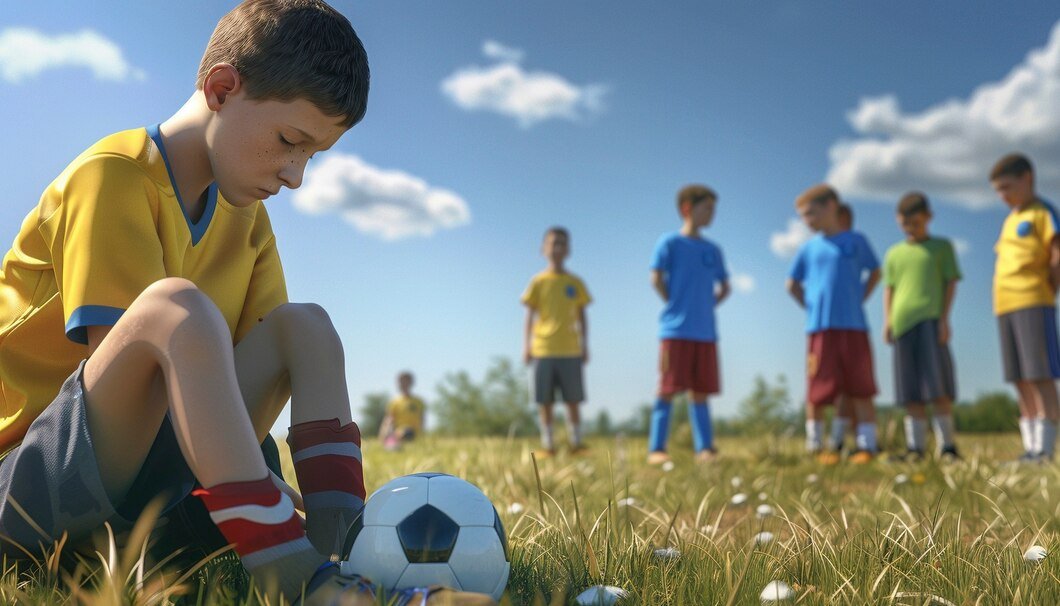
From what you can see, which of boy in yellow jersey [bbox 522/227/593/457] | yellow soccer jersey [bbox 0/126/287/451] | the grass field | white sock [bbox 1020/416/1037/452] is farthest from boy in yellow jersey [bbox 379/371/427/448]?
yellow soccer jersey [bbox 0/126/287/451]

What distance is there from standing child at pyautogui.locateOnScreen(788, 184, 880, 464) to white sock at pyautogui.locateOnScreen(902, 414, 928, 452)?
0.37 meters

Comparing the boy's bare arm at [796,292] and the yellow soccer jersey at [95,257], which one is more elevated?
the boy's bare arm at [796,292]

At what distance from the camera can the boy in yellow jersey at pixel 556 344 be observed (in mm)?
8055

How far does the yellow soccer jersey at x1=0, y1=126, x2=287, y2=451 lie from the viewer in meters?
1.66

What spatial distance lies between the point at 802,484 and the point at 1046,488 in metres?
1.10

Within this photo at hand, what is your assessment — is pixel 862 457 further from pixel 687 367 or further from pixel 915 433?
pixel 687 367

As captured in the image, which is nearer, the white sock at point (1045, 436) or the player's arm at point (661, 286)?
the white sock at point (1045, 436)

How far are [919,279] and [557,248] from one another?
327 centimetres

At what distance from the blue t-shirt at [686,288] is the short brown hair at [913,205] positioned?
5.93ft

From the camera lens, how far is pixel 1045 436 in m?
6.13

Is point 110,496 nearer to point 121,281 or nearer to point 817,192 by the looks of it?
point 121,281

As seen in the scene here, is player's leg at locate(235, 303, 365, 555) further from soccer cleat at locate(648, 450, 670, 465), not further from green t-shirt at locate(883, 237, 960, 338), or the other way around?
green t-shirt at locate(883, 237, 960, 338)

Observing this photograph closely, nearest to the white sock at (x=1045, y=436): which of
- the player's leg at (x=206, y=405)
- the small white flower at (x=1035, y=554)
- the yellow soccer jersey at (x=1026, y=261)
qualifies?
the yellow soccer jersey at (x=1026, y=261)

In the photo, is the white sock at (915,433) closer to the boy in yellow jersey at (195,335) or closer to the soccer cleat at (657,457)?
the soccer cleat at (657,457)
